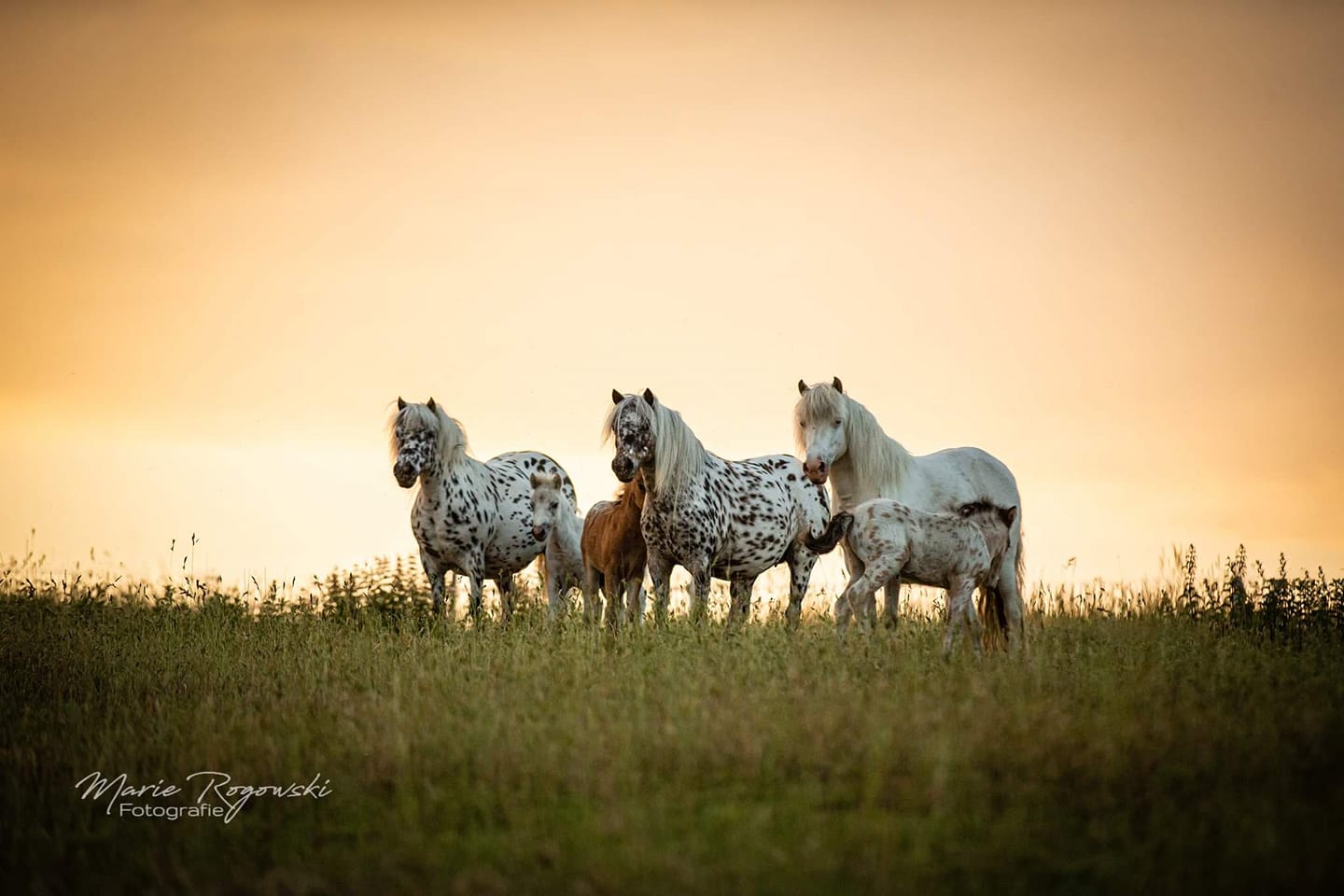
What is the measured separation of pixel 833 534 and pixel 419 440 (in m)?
5.58

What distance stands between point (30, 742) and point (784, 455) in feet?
29.6

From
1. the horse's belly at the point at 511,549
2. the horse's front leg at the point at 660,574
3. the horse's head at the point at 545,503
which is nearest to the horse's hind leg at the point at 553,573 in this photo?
the horse's belly at the point at 511,549

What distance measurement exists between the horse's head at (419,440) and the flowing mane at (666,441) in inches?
99.3

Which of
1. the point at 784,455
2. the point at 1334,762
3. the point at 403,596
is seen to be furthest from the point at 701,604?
the point at 1334,762

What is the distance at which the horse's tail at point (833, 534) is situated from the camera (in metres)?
11.4

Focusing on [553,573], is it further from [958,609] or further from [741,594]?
[958,609]

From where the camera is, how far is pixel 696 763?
7879 millimetres

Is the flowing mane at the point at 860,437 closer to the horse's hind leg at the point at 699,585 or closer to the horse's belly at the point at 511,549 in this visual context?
the horse's hind leg at the point at 699,585

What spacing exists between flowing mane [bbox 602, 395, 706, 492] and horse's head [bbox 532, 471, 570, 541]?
1.96 meters

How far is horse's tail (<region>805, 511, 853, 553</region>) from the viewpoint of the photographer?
11.4 meters

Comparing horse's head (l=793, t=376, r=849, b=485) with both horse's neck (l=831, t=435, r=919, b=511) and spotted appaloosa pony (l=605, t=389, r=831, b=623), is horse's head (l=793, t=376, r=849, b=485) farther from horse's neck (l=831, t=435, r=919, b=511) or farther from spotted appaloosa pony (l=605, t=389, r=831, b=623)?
spotted appaloosa pony (l=605, t=389, r=831, b=623)

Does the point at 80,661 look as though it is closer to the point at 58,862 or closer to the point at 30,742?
the point at 30,742

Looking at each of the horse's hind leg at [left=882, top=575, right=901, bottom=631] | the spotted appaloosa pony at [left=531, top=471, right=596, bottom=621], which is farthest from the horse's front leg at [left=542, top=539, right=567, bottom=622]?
the horse's hind leg at [left=882, top=575, right=901, bottom=631]

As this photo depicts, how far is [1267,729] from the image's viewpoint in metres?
8.34
